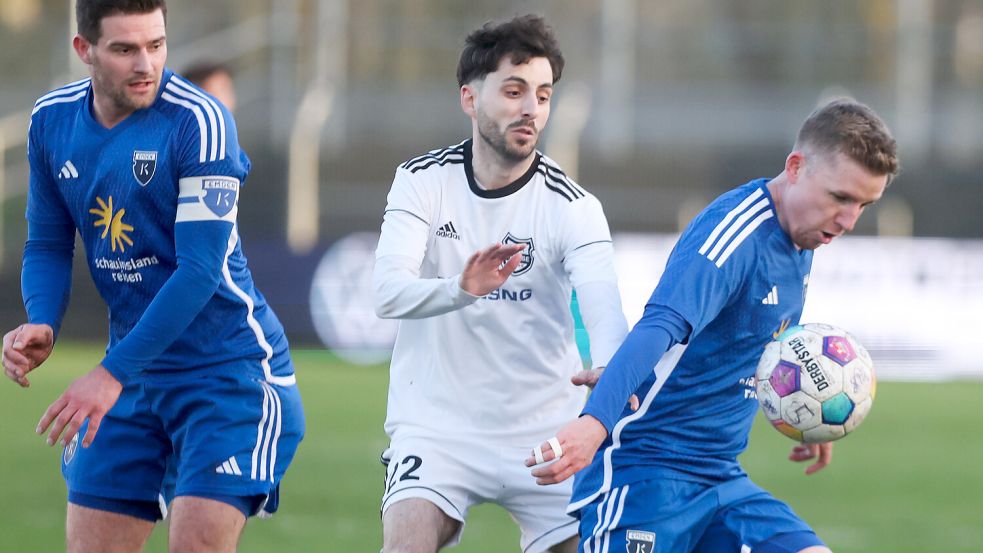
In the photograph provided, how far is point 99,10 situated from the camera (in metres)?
4.85

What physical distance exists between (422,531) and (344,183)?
15420 millimetres

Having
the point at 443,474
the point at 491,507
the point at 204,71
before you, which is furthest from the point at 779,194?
the point at 491,507

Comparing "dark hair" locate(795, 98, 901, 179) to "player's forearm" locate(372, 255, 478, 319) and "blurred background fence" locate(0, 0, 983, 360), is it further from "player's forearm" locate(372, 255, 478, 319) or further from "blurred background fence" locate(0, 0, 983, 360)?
"blurred background fence" locate(0, 0, 983, 360)

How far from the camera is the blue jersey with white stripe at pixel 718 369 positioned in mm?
4605

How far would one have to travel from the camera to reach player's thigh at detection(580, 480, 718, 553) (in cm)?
468

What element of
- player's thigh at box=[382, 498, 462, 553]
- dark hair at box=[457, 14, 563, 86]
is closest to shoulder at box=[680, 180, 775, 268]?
dark hair at box=[457, 14, 563, 86]

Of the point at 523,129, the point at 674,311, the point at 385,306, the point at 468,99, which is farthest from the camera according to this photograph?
the point at 468,99

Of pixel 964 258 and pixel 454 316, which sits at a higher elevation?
pixel 454 316

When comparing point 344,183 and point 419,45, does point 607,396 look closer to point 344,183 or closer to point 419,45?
point 344,183

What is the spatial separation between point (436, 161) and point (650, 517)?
1553mm

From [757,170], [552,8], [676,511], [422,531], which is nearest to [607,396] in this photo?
[676,511]

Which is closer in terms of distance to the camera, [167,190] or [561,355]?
[167,190]

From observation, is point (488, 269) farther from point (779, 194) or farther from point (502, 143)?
point (779, 194)

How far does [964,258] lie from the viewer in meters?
18.2
